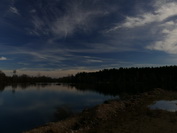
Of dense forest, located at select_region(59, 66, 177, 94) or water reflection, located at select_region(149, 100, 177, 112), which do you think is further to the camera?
dense forest, located at select_region(59, 66, 177, 94)

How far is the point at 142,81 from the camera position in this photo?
14438 centimetres

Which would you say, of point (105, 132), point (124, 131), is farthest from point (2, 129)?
point (124, 131)

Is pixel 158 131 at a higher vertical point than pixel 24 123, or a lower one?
higher

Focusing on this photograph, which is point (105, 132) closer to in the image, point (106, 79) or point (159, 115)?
point (159, 115)

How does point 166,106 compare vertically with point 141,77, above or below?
below

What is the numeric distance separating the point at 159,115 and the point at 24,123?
53.5ft

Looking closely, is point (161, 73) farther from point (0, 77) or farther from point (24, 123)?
point (0, 77)

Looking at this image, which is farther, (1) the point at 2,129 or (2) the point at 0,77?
(2) the point at 0,77

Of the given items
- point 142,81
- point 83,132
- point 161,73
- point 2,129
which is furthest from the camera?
point 142,81

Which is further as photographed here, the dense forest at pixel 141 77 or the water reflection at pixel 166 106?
the dense forest at pixel 141 77

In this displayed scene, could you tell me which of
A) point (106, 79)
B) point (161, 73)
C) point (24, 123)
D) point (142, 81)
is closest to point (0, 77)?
point (106, 79)

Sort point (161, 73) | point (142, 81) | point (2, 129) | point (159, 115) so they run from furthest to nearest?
point (142, 81)
point (161, 73)
point (2, 129)
point (159, 115)

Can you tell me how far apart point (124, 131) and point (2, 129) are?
14.5 m

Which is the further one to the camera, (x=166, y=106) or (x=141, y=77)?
(x=141, y=77)
